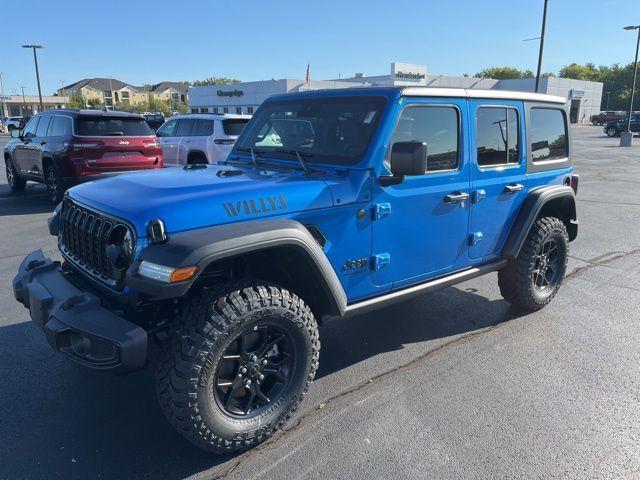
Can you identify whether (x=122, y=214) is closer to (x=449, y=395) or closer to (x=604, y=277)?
(x=449, y=395)

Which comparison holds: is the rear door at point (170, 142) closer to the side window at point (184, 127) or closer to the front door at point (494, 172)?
the side window at point (184, 127)

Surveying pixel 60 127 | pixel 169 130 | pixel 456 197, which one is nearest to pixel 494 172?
pixel 456 197

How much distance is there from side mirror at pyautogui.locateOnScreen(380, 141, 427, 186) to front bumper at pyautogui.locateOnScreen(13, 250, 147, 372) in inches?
66.7

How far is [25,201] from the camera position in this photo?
10.3 m

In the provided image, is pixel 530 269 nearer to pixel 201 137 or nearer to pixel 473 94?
pixel 473 94

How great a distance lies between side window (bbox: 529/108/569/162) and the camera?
435cm

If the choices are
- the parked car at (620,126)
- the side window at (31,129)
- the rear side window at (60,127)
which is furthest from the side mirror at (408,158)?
the parked car at (620,126)

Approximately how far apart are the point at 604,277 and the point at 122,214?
5.27m

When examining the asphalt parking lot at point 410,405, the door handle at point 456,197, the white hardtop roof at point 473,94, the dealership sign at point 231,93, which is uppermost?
the dealership sign at point 231,93

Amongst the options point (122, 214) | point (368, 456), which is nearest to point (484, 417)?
point (368, 456)

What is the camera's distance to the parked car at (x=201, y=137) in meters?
11.2

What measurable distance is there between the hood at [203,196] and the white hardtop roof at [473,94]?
0.87 m

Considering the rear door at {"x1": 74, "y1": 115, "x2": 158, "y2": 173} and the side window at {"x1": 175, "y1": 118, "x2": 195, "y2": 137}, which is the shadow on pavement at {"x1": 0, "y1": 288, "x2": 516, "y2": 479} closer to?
the rear door at {"x1": 74, "y1": 115, "x2": 158, "y2": 173}

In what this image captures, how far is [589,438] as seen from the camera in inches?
112
